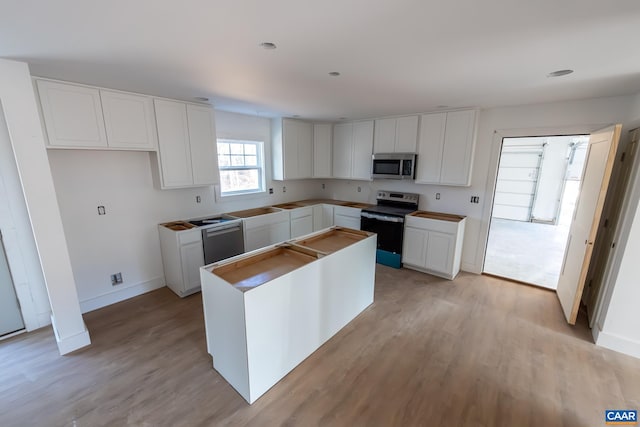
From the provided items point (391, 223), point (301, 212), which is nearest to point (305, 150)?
point (301, 212)

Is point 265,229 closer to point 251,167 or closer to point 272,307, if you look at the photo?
point 251,167

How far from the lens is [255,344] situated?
6.17ft

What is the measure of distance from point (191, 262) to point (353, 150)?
337 centimetres

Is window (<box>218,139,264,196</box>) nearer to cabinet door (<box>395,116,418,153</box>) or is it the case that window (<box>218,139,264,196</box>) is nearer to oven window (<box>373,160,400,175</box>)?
oven window (<box>373,160,400,175</box>)

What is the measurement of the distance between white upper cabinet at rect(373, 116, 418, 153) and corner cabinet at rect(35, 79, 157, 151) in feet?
11.2

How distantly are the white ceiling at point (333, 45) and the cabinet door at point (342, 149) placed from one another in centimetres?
214

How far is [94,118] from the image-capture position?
261 centimetres

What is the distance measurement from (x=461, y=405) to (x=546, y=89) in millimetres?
3091

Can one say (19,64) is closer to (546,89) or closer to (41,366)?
(41,366)

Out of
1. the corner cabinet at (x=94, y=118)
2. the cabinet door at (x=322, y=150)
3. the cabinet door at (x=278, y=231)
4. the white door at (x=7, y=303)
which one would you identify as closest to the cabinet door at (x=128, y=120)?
the corner cabinet at (x=94, y=118)

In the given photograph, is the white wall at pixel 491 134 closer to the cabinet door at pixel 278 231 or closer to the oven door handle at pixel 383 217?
the oven door handle at pixel 383 217

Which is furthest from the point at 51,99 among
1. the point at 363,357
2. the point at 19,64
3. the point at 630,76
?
the point at 630,76

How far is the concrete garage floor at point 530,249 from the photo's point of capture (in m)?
4.12

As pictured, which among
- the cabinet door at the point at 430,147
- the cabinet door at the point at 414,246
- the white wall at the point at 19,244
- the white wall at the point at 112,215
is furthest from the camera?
the cabinet door at the point at 414,246
